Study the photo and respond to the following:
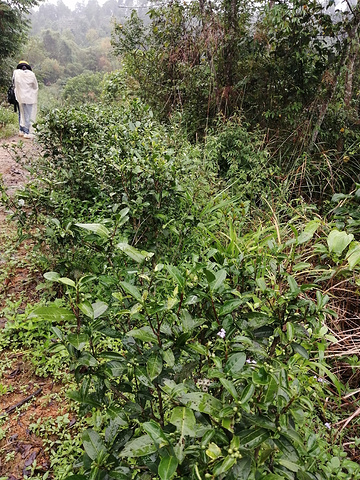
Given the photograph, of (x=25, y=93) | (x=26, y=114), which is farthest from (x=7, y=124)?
(x=25, y=93)

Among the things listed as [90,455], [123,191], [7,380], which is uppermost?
[123,191]

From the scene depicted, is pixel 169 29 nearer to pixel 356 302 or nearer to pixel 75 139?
pixel 75 139

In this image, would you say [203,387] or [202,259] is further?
[202,259]

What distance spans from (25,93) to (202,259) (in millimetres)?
6726

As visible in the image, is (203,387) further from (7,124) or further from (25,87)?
(7,124)

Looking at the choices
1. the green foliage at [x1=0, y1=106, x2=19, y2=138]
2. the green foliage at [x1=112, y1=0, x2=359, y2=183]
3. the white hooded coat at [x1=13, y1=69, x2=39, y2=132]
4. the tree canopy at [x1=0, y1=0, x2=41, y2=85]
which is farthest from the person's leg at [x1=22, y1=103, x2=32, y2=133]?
the tree canopy at [x1=0, y1=0, x2=41, y2=85]

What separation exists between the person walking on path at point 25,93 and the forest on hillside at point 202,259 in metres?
1.81

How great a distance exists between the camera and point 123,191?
214 centimetres

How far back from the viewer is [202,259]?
6.48 ft

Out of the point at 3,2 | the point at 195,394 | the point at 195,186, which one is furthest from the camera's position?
the point at 3,2

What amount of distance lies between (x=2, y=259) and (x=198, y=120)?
137 inches

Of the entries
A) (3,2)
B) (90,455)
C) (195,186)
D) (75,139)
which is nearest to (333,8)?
(195,186)

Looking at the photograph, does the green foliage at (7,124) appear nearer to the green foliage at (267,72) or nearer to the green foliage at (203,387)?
the green foliage at (267,72)

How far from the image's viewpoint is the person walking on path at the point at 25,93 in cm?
660
